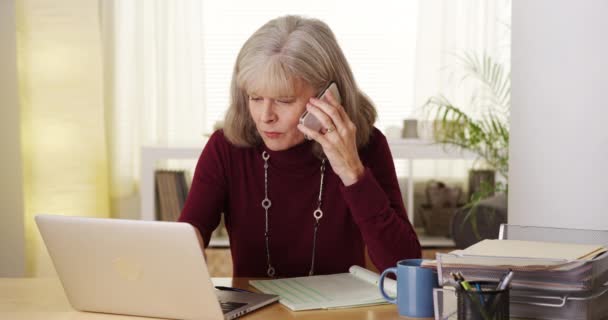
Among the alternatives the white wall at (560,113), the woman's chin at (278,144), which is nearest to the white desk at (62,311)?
the woman's chin at (278,144)

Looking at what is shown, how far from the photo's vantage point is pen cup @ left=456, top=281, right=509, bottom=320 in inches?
45.0

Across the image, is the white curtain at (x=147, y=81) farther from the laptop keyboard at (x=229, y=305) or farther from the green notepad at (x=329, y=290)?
the laptop keyboard at (x=229, y=305)

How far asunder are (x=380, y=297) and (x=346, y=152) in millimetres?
377

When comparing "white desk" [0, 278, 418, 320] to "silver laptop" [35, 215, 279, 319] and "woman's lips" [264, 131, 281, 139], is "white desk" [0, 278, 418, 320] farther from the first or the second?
"woman's lips" [264, 131, 281, 139]

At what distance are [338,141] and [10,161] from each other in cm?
268

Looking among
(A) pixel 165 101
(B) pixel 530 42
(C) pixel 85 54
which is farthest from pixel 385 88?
(B) pixel 530 42

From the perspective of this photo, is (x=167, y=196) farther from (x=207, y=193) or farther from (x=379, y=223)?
(x=379, y=223)

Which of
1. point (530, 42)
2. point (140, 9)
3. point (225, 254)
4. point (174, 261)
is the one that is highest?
point (140, 9)

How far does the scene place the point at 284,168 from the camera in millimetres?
2008

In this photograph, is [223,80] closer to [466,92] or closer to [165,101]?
[165,101]

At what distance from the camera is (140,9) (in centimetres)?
473

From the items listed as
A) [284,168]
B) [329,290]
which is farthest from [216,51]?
[329,290]

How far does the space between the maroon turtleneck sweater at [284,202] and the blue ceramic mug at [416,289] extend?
0.58 meters

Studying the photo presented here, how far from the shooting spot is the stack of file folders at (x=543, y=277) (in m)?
1.20
